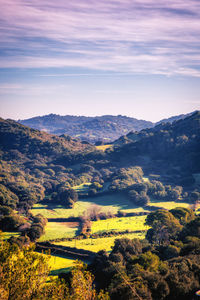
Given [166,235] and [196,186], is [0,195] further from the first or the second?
[196,186]

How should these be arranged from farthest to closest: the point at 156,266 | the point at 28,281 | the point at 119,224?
the point at 119,224 < the point at 156,266 < the point at 28,281

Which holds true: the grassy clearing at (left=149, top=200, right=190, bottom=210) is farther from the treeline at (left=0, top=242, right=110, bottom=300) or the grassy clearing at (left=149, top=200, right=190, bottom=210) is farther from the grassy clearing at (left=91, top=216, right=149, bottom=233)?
the treeline at (left=0, top=242, right=110, bottom=300)

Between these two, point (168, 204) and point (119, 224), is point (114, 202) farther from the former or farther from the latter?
point (119, 224)

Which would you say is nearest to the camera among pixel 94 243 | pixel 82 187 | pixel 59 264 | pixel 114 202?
pixel 59 264

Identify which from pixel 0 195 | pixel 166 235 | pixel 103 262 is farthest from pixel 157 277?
pixel 0 195

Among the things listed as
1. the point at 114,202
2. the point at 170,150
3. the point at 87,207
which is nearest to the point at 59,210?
the point at 87,207
